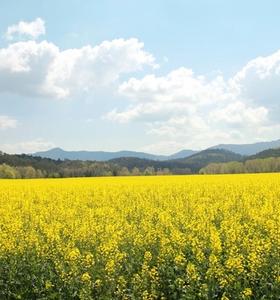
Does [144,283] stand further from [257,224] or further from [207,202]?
[207,202]

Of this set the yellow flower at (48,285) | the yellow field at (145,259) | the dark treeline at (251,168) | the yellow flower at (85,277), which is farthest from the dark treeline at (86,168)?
the yellow flower at (85,277)

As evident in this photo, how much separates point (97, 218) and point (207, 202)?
16.8 ft

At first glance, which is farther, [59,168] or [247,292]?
[59,168]

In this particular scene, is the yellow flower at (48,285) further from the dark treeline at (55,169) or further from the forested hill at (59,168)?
the forested hill at (59,168)

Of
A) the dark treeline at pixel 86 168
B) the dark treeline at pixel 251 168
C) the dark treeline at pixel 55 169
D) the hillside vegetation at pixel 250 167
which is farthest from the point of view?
the dark treeline at pixel 55 169

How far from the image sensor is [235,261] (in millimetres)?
8102

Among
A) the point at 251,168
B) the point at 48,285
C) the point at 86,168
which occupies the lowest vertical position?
the point at 48,285

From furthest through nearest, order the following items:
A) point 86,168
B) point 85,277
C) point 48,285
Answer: point 86,168
point 48,285
point 85,277

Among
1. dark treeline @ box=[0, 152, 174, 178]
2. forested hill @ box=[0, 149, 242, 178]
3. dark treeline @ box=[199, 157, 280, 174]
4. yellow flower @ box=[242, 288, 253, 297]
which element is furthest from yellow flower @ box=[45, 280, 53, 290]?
dark treeline @ box=[199, 157, 280, 174]

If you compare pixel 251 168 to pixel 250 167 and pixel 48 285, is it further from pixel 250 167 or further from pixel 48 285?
pixel 48 285

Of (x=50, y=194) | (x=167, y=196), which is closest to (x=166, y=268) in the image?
(x=167, y=196)

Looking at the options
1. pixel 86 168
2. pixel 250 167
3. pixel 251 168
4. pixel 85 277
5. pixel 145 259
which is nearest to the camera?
pixel 85 277

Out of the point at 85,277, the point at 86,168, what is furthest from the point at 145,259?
the point at 86,168

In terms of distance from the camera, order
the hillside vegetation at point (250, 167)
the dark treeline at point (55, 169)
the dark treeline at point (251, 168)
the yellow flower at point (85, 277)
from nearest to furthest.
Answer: the yellow flower at point (85, 277), the dark treeline at point (251, 168), the hillside vegetation at point (250, 167), the dark treeline at point (55, 169)
